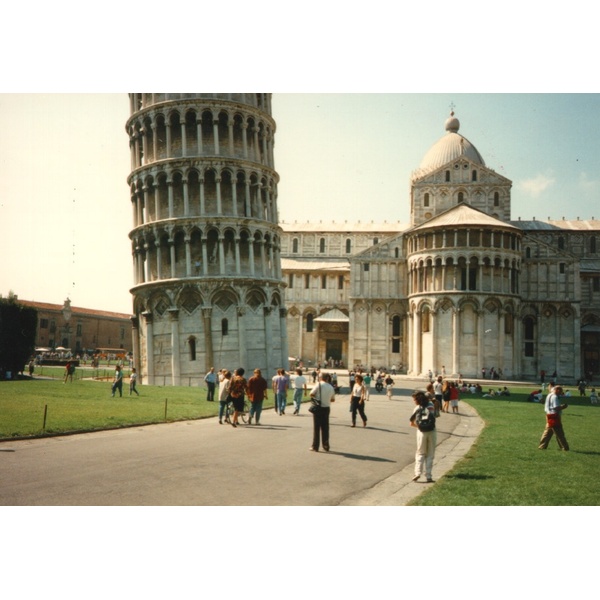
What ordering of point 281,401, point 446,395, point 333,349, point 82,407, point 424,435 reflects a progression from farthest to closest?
point 333,349 < point 446,395 < point 281,401 < point 82,407 < point 424,435

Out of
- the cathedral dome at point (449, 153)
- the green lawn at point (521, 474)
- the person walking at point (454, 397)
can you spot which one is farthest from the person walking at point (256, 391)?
the cathedral dome at point (449, 153)

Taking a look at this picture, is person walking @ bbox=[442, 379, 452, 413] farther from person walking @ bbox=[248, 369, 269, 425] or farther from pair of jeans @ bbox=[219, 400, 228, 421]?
pair of jeans @ bbox=[219, 400, 228, 421]

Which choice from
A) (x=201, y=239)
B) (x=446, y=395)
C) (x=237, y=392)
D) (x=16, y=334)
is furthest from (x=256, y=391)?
(x=201, y=239)

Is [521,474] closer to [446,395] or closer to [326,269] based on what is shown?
[446,395]

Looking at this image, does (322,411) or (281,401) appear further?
(281,401)

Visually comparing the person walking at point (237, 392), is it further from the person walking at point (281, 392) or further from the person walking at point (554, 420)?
the person walking at point (554, 420)

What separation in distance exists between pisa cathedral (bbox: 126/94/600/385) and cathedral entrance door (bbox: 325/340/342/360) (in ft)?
0.52

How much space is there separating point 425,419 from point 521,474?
216 cm

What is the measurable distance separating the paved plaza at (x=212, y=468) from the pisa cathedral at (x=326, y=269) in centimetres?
1069

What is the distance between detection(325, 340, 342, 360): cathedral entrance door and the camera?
59.5 m

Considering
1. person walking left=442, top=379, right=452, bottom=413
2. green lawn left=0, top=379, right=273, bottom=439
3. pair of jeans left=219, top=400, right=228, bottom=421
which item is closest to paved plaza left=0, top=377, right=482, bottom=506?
green lawn left=0, top=379, right=273, bottom=439

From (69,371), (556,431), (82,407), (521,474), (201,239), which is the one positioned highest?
(201,239)

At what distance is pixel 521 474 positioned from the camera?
36.7 feet

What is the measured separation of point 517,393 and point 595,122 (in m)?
22.6
